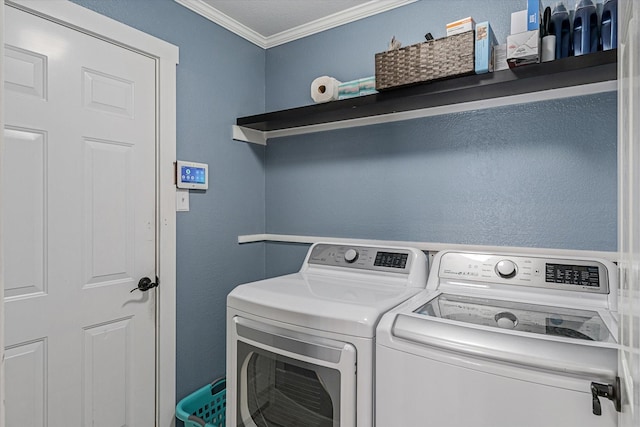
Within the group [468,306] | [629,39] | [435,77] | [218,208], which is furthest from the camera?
[218,208]

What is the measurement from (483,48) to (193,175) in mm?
1539

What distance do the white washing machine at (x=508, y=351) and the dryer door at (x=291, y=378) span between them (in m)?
0.13

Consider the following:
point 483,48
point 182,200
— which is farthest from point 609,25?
point 182,200

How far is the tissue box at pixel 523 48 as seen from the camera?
1.35 metres

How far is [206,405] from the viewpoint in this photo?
6.84ft

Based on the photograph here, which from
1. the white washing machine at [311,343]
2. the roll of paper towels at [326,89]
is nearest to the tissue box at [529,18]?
the roll of paper towels at [326,89]

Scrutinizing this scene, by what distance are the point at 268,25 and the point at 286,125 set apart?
656 millimetres

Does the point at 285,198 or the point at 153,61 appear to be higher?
the point at 153,61

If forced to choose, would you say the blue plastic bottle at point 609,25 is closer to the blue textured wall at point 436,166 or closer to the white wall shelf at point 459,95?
the white wall shelf at point 459,95

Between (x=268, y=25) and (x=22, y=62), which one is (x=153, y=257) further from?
(x=268, y=25)

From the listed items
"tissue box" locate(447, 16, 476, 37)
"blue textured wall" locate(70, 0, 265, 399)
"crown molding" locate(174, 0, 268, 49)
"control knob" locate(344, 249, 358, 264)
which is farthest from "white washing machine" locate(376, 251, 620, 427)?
"crown molding" locate(174, 0, 268, 49)

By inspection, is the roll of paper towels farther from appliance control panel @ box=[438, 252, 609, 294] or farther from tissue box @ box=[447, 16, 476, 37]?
appliance control panel @ box=[438, 252, 609, 294]

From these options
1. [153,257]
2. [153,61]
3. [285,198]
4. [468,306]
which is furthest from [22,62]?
[468,306]

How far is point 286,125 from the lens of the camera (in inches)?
91.0
